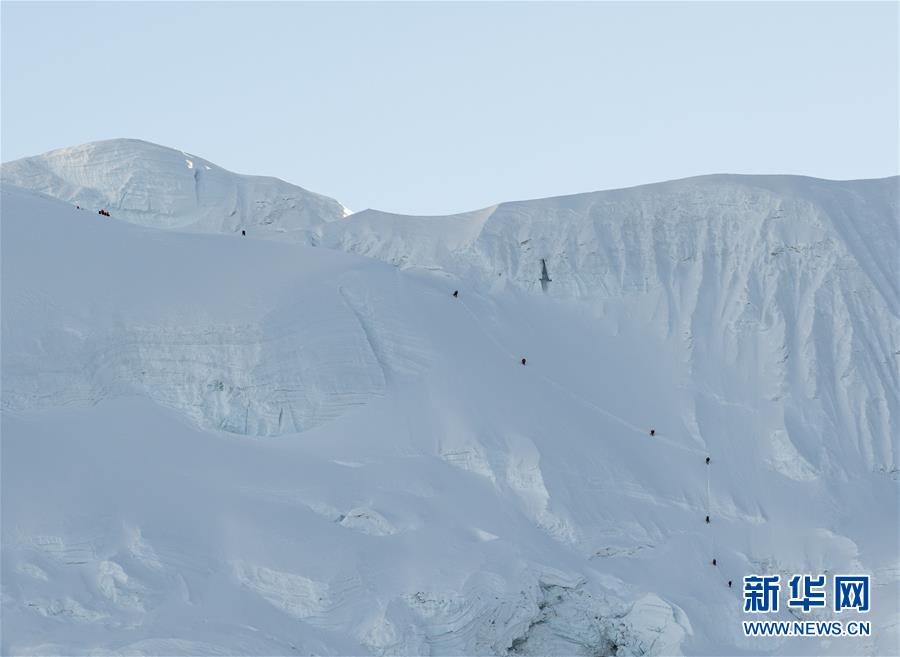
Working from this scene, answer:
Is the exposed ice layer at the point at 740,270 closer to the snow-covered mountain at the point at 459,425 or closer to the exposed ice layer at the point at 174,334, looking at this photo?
the snow-covered mountain at the point at 459,425

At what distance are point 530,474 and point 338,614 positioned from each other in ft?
29.5

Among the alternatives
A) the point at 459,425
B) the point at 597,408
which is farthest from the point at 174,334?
the point at 597,408

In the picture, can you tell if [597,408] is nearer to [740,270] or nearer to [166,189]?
[740,270]

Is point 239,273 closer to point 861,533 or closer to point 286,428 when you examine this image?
point 286,428

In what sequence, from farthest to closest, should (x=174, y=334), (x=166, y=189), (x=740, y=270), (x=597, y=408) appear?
(x=166, y=189)
(x=740, y=270)
(x=597, y=408)
(x=174, y=334)

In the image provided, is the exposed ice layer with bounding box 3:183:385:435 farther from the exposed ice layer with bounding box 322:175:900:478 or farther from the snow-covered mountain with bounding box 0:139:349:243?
the snow-covered mountain with bounding box 0:139:349:243

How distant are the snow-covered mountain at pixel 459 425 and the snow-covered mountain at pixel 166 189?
33.9 ft

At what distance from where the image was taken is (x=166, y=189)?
68125 mm

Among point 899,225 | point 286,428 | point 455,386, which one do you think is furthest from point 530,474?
point 899,225

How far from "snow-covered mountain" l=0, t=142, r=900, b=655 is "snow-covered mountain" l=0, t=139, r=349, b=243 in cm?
1032

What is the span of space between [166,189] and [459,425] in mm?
29629

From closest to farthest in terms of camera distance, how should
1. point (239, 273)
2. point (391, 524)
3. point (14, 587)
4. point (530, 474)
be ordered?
point (14, 587) < point (391, 524) < point (530, 474) < point (239, 273)

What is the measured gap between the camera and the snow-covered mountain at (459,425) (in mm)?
37031

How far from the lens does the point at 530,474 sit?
43.0 m
